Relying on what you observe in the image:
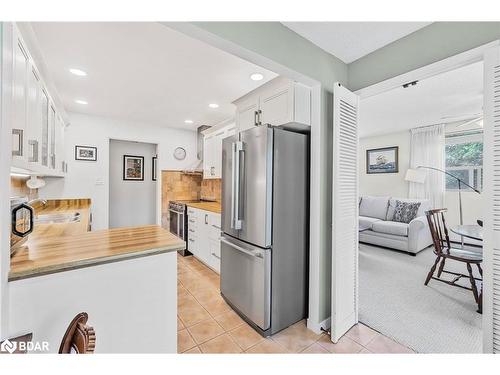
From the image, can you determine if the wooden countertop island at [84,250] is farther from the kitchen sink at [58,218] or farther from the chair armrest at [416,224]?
the chair armrest at [416,224]

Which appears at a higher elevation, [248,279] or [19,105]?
[19,105]

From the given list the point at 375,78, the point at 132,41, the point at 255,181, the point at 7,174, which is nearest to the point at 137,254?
the point at 7,174

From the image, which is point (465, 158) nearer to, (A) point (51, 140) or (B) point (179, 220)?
(B) point (179, 220)

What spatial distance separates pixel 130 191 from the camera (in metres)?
4.59

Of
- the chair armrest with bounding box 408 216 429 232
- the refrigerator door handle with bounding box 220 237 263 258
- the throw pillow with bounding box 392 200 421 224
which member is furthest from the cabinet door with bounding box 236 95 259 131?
the throw pillow with bounding box 392 200 421 224

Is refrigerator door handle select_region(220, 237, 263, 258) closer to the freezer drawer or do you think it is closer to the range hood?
the freezer drawer

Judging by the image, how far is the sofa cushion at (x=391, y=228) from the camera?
3.92 m

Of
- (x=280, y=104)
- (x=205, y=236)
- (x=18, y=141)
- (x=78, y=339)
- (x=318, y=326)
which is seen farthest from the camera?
(x=205, y=236)

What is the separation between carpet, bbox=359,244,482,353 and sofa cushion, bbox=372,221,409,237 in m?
0.66

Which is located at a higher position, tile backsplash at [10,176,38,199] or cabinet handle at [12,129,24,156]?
cabinet handle at [12,129,24,156]

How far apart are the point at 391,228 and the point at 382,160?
2.22m

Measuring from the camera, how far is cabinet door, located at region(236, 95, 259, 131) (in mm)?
2376

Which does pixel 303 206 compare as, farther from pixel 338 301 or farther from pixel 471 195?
pixel 471 195

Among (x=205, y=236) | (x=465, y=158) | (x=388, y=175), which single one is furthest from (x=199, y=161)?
(x=465, y=158)
